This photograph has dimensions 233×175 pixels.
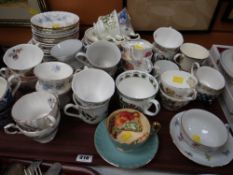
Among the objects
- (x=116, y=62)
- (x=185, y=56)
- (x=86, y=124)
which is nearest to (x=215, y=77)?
(x=185, y=56)

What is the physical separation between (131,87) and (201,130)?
0.25 metres

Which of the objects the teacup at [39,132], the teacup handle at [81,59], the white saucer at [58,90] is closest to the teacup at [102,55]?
the teacup handle at [81,59]

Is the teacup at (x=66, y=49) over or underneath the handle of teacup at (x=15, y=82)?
over

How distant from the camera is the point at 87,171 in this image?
1.77 ft

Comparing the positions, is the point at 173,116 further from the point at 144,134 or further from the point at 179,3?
the point at 179,3

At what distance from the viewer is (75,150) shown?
1.84 ft

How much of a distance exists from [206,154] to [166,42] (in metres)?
0.44

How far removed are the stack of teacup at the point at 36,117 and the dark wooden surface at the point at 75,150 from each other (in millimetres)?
28

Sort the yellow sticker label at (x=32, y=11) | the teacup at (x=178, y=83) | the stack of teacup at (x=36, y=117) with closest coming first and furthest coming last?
the stack of teacup at (x=36, y=117) < the teacup at (x=178, y=83) < the yellow sticker label at (x=32, y=11)

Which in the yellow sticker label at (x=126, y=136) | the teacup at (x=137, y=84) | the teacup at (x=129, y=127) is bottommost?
the yellow sticker label at (x=126, y=136)

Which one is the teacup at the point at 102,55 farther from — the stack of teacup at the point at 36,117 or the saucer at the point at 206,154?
the saucer at the point at 206,154

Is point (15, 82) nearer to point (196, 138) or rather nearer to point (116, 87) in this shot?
point (116, 87)

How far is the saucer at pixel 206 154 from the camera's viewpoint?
53 centimetres

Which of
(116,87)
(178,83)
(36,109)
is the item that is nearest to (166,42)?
(178,83)
